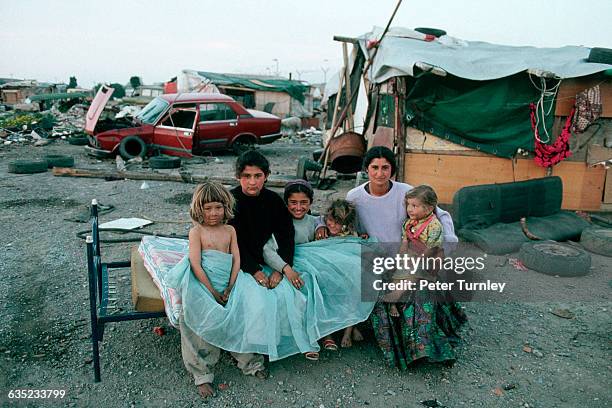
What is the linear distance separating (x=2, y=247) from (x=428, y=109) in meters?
6.13

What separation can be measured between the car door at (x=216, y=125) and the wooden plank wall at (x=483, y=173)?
718cm

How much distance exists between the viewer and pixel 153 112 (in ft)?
40.8

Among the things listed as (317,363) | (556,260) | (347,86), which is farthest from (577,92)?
(317,363)

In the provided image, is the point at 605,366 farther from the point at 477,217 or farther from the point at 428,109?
the point at 428,109

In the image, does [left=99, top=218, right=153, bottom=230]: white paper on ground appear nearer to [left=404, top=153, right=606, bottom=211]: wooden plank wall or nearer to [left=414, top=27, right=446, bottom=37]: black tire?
[left=404, top=153, right=606, bottom=211]: wooden plank wall

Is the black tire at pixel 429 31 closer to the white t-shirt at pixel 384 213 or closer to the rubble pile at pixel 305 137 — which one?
A: the white t-shirt at pixel 384 213

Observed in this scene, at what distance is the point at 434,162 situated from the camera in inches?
283

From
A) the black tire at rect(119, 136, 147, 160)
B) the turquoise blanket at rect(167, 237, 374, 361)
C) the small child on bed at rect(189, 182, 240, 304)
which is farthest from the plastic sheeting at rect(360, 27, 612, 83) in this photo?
the black tire at rect(119, 136, 147, 160)

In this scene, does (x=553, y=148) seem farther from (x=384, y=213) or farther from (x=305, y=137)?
(x=305, y=137)

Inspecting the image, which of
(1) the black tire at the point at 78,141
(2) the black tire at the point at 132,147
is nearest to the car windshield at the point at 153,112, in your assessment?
(2) the black tire at the point at 132,147

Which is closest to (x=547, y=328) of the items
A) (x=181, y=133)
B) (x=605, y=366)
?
(x=605, y=366)

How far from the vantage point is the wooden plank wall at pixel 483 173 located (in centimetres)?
718

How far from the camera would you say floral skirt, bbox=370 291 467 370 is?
3.10 meters

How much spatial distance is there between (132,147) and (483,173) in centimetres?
887
